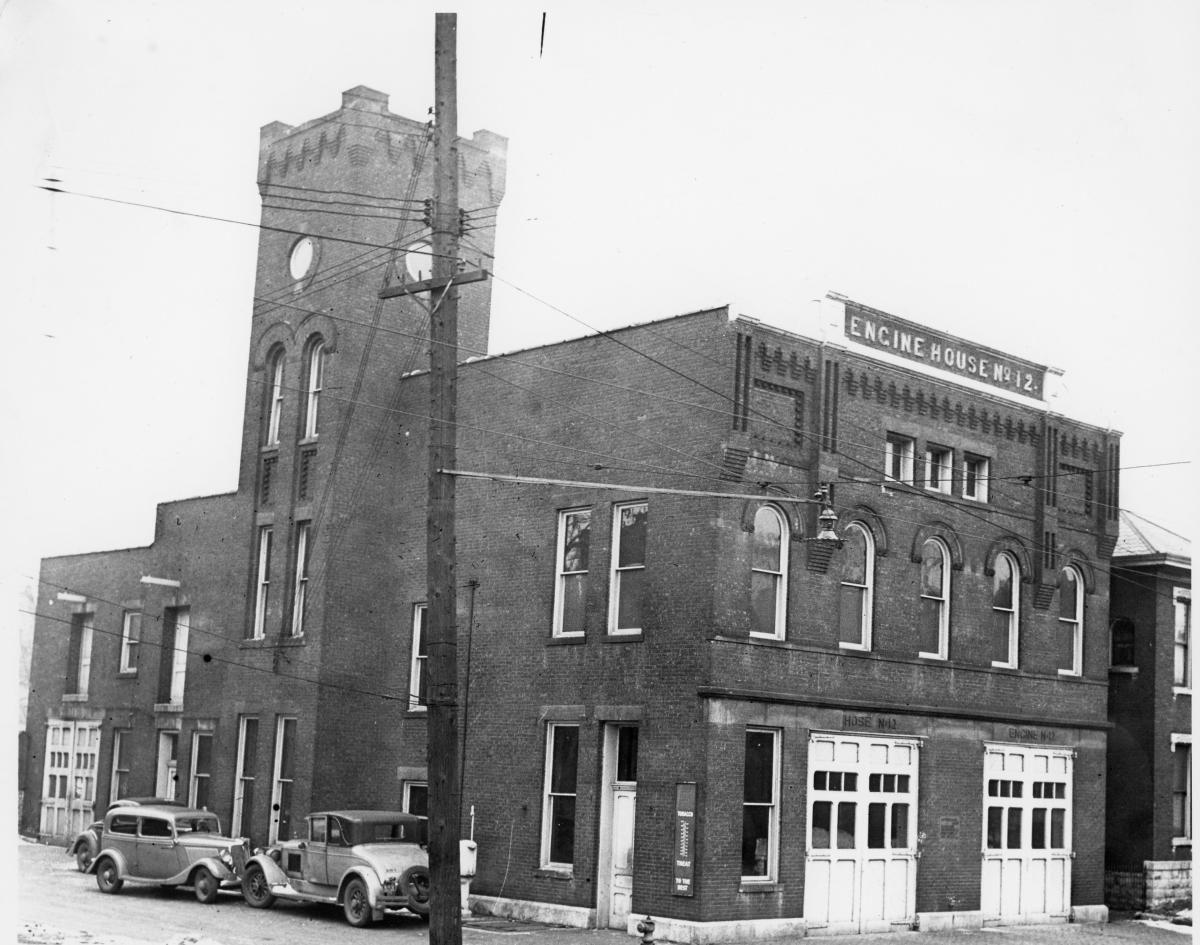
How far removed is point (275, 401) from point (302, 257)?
3094 mm

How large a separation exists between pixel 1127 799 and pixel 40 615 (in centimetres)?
2715

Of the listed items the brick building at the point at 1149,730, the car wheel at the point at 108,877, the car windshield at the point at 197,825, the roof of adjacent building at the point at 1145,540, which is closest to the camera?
the car wheel at the point at 108,877

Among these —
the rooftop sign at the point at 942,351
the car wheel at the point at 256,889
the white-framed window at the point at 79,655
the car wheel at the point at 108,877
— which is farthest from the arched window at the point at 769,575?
the white-framed window at the point at 79,655

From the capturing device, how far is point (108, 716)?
35531mm

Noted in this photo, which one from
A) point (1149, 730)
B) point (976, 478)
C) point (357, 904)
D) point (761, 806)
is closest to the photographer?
point (357, 904)

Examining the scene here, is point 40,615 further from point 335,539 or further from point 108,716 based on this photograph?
point 335,539

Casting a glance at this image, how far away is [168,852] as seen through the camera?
85.8ft

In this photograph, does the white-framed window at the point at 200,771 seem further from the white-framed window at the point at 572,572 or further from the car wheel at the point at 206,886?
the white-framed window at the point at 572,572

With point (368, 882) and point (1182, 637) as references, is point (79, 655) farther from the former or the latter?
point (1182, 637)

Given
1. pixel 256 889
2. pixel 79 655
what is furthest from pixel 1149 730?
pixel 79 655

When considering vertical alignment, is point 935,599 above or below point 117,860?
above

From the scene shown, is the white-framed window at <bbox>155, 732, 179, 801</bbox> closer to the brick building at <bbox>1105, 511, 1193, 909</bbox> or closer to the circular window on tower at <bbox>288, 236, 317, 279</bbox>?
the circular window on tower at <bbox>288, 236, 317, 279</bbox>

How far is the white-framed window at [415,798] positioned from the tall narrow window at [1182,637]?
633 inches

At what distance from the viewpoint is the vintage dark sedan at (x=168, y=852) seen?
83.8ft
